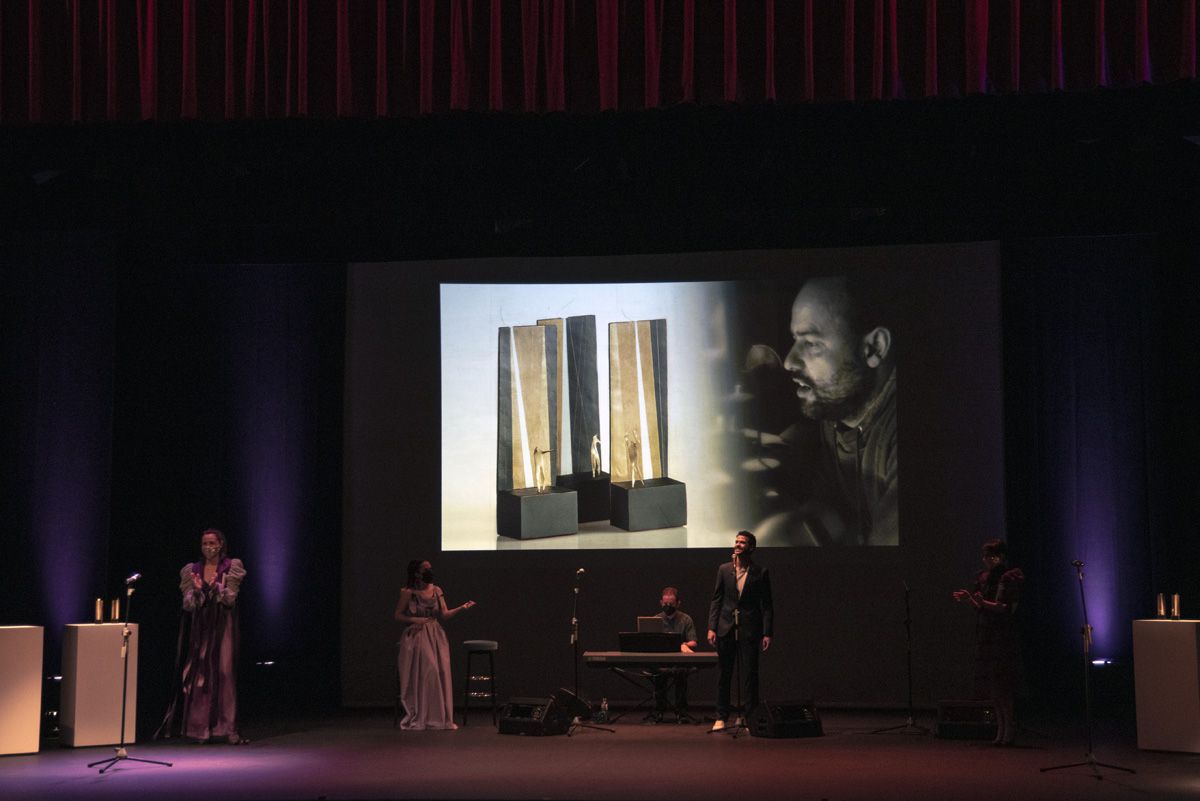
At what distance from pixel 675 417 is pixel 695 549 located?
3.60 ft

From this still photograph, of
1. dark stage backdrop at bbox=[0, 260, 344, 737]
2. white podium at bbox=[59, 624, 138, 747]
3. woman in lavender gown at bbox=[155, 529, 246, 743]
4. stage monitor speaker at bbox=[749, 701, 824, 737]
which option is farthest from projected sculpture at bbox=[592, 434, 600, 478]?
white podium at bbox=[59, 624, 138, 747]

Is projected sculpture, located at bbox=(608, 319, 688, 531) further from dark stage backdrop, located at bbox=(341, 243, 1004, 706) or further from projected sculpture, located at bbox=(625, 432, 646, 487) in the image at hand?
dark stage backdrop, located at bbox=(341, 243, 1004, 706)

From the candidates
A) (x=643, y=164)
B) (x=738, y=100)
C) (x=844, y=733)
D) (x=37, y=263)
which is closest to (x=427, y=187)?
(x=643, y=164)

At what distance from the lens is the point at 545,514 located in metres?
11.2

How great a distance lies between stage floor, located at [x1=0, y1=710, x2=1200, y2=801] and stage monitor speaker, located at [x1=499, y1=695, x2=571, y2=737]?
11 centimetres

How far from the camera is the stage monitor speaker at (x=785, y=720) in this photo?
908 centimetres

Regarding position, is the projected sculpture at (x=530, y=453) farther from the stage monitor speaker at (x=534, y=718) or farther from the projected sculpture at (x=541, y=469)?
the stage monitor speaker at (x=534, y=718)

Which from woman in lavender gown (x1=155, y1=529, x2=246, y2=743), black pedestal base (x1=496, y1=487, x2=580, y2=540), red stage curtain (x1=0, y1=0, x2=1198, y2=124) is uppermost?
red stage curtain (x1=0, y1=0, x2=1198, y2=124)

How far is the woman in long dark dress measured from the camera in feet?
27.6

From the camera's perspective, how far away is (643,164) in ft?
29.1

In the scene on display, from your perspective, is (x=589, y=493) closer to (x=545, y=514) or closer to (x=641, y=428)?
(x=545, y=514)

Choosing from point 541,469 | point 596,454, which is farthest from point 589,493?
point 541,469

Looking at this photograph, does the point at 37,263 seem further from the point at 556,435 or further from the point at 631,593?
the point at 631,593

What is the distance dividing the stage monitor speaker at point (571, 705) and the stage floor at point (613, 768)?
0.67ft
